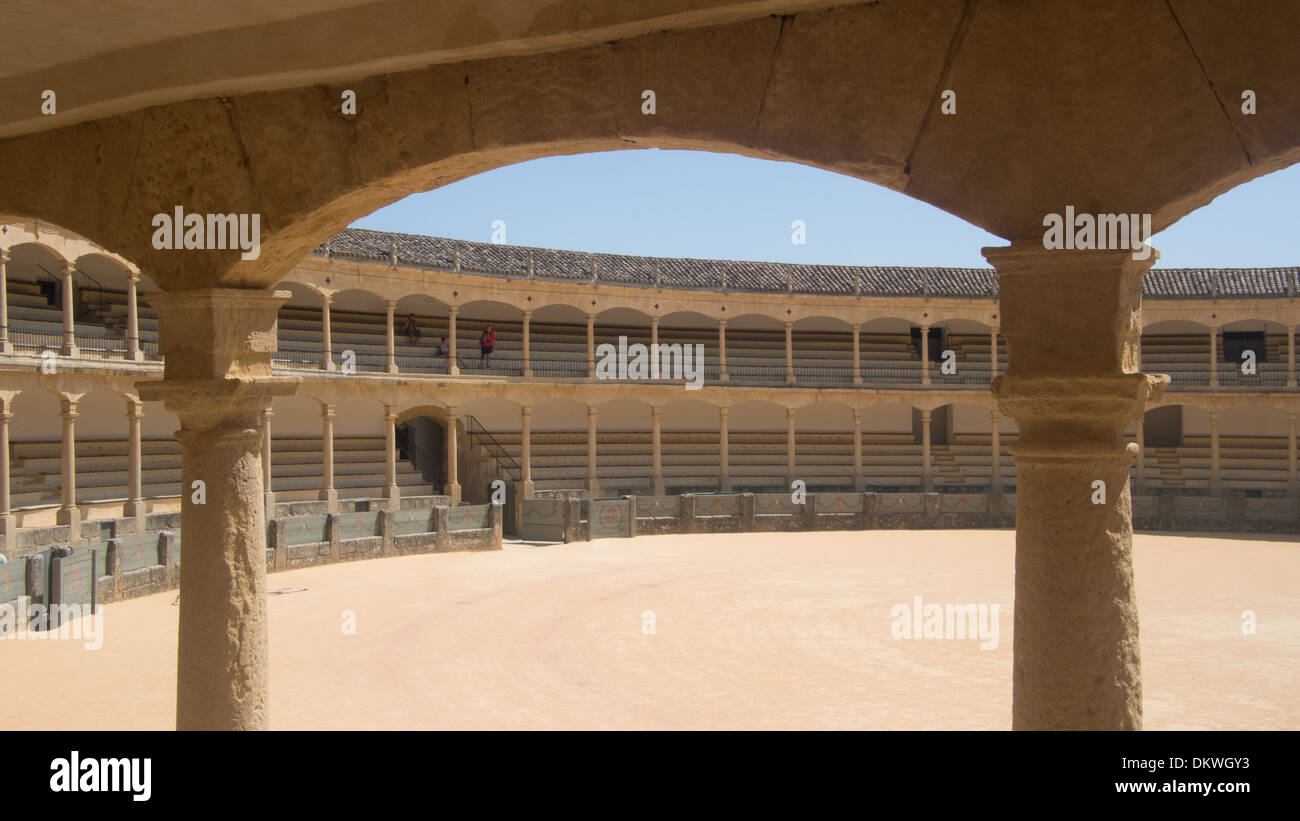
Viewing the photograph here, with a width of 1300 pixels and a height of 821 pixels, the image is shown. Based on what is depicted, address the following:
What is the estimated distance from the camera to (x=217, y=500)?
492 cm

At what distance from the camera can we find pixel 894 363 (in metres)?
35.4

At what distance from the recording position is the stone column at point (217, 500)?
486cm

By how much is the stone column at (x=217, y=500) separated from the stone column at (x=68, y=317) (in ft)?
56.6

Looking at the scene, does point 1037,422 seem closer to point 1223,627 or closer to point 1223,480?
point 1223,627

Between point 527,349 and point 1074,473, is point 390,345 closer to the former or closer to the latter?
point 527,349

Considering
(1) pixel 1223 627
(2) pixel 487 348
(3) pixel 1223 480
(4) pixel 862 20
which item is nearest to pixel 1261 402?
(3) pixel 1223 480

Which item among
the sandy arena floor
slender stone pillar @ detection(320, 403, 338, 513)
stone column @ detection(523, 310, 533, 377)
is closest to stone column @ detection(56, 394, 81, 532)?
the sandy arena floor

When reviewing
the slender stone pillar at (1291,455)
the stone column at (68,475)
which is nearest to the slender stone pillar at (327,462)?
the stone column at (68,475)

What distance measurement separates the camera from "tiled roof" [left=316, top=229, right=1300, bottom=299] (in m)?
29.3

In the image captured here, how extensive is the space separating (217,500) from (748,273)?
98.3ft

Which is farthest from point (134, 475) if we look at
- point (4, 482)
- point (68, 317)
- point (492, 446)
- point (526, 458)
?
point (492, 446)

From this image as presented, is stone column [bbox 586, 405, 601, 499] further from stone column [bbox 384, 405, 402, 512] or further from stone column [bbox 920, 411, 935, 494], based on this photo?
stone column [bbox 920, 411, 935, 494]
